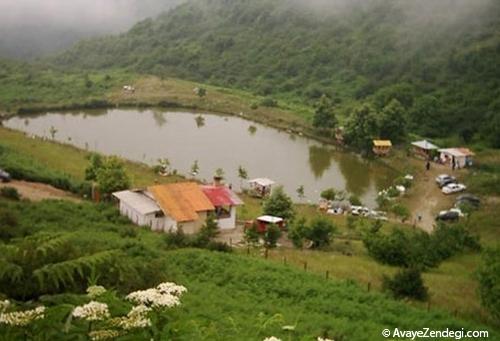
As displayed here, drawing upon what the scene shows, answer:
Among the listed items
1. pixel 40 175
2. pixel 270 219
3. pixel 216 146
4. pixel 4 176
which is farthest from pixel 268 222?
pixel 216 146

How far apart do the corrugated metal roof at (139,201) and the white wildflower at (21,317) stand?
20156 millimetres

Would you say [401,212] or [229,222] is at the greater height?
[401,212]

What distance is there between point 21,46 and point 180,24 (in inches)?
2667

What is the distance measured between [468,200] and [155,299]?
31.7 m

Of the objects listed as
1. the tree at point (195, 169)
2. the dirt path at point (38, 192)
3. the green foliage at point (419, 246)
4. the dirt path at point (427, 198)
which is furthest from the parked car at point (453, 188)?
the dirt path at point (38, 192)

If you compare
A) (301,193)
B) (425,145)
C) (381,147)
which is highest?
(425,145)

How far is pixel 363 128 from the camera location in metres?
46.2

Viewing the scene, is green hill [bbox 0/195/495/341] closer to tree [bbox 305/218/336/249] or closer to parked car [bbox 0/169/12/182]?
tree [bbox 305/218/336/249]

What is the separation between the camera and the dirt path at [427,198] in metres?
32.6

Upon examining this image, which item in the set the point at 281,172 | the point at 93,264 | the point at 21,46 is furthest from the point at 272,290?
the point at 21,46

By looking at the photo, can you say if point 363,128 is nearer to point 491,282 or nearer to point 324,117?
point 324,117

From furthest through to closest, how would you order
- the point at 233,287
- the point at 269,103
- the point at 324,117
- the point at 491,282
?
1. the point at 269,103
2. the point at 324,117
3. the point at 233,287
4. the point at 491,282

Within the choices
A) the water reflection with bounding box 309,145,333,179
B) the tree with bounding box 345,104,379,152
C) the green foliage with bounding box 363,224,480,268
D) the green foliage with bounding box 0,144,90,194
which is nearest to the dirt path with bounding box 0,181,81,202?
the green foliage with bounding box 0,144,90,194

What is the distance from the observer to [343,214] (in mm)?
31656
